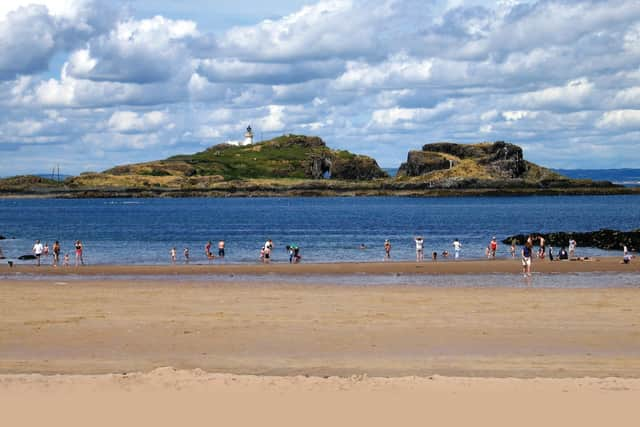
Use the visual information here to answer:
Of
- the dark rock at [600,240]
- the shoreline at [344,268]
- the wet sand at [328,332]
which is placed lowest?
the shoreline at [344,268]

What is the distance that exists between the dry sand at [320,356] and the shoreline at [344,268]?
10.0 meters

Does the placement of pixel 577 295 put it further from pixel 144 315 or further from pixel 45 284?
pixel 45 284

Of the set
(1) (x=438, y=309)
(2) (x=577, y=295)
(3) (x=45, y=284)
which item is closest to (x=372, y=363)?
(1) (x=438, y=309)

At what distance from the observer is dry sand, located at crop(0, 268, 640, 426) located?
12602mm

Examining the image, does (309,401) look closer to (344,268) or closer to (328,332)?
(328,332)

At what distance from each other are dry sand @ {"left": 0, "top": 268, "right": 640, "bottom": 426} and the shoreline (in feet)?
32.9

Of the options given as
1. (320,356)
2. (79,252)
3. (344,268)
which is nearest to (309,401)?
(320,356)

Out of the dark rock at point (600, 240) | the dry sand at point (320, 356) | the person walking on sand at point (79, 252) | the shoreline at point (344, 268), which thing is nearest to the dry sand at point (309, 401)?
the dry sand at point (320, 356)

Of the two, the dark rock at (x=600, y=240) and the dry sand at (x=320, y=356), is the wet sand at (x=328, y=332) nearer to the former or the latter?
the dry sand at (x=320, y=356)

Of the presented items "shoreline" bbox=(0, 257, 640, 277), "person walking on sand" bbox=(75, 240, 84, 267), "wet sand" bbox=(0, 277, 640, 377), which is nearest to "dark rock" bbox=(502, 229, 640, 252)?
"shoreline" bbox=(0, 257, 640, 277)

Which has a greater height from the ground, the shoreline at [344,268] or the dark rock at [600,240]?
the dark rock at [600,240]

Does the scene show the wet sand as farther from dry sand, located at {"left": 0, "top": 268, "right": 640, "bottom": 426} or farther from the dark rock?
the dark rock

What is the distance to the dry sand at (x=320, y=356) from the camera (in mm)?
12602

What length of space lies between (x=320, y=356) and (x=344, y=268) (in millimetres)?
25047
